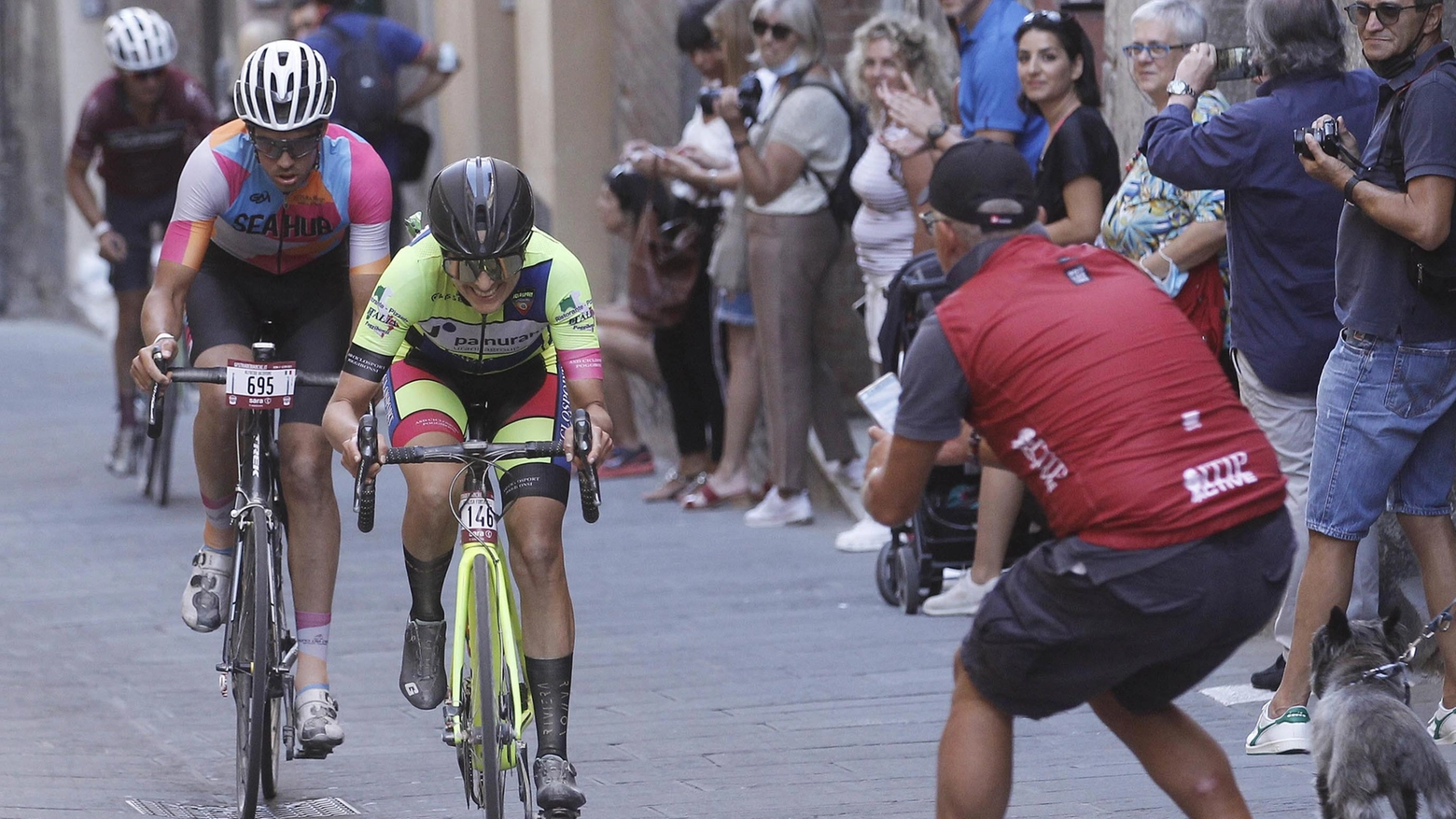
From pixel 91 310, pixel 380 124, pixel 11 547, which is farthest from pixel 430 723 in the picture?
pixel 91 310

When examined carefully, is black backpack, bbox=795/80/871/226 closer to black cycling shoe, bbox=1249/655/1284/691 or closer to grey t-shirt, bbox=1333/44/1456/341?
black cycling shoe, bbox=1249/655/1284/691

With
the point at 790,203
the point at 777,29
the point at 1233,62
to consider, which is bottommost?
the point at 790,203

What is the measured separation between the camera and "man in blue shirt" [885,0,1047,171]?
828cm

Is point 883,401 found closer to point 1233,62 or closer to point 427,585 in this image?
point 427,585

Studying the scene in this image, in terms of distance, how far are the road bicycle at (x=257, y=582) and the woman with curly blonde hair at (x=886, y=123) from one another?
3534 mm

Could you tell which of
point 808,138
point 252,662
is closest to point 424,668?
point 252,662

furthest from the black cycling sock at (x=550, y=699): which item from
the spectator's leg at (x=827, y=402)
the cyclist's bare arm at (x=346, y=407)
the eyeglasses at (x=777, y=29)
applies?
the eyeglasses at (x=777, y=29)

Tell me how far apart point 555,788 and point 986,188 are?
6.18 feet

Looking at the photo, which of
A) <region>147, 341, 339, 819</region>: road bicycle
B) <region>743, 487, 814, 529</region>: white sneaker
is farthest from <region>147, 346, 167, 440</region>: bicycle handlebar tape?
<region>743, 487, 814, 529</region>: white sneaker

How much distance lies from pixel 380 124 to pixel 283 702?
5.71 metres

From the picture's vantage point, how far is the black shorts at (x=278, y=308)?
623 centimetres

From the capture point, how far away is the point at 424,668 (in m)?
5.48

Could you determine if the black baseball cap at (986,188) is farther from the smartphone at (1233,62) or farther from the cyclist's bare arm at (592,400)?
the smartphone at (1233,62)

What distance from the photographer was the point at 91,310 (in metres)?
21.4
